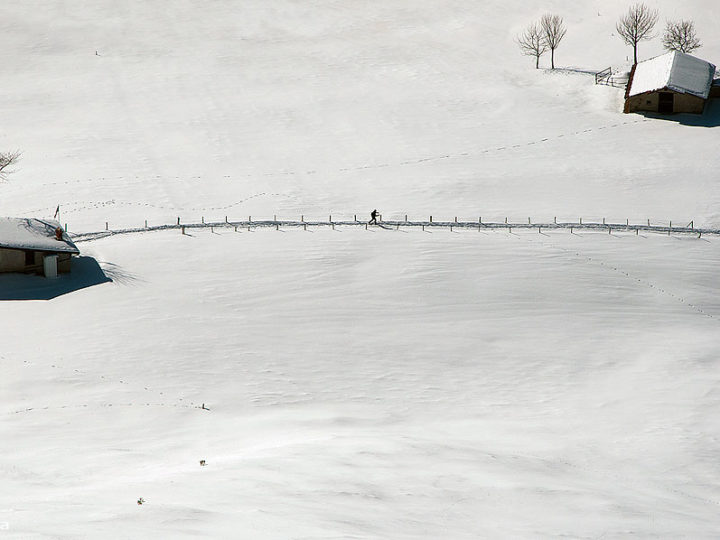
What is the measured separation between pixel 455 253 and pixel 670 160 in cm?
2600

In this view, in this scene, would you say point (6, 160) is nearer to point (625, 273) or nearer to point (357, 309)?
point (357, 309)

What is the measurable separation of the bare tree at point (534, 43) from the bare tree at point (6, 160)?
50882 mm

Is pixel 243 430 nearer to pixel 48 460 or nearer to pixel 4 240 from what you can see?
pixel 48 460

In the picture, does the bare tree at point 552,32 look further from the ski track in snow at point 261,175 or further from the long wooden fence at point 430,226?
the long wooden fence at point 430,226

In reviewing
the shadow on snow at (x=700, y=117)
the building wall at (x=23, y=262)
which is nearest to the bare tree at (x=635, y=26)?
the shadow on snow at (x=700, y=117)

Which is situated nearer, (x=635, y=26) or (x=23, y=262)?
(x=23, y=262)

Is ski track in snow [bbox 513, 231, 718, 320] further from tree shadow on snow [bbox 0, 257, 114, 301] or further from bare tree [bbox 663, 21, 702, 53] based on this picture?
bare tree [bbox 663, 21, 702, 53]

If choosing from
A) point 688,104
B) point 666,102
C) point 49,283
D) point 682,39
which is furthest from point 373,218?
point 682,39

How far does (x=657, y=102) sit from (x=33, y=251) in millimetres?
52948

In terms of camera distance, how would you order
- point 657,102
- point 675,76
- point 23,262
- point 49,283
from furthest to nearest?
point 657,102, point 675,76, point 23,262, point 49,283

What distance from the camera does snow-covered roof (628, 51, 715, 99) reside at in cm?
7325

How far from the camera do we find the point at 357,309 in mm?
43219

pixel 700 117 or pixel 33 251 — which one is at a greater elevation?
pixel 700 117

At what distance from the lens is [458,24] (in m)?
103
